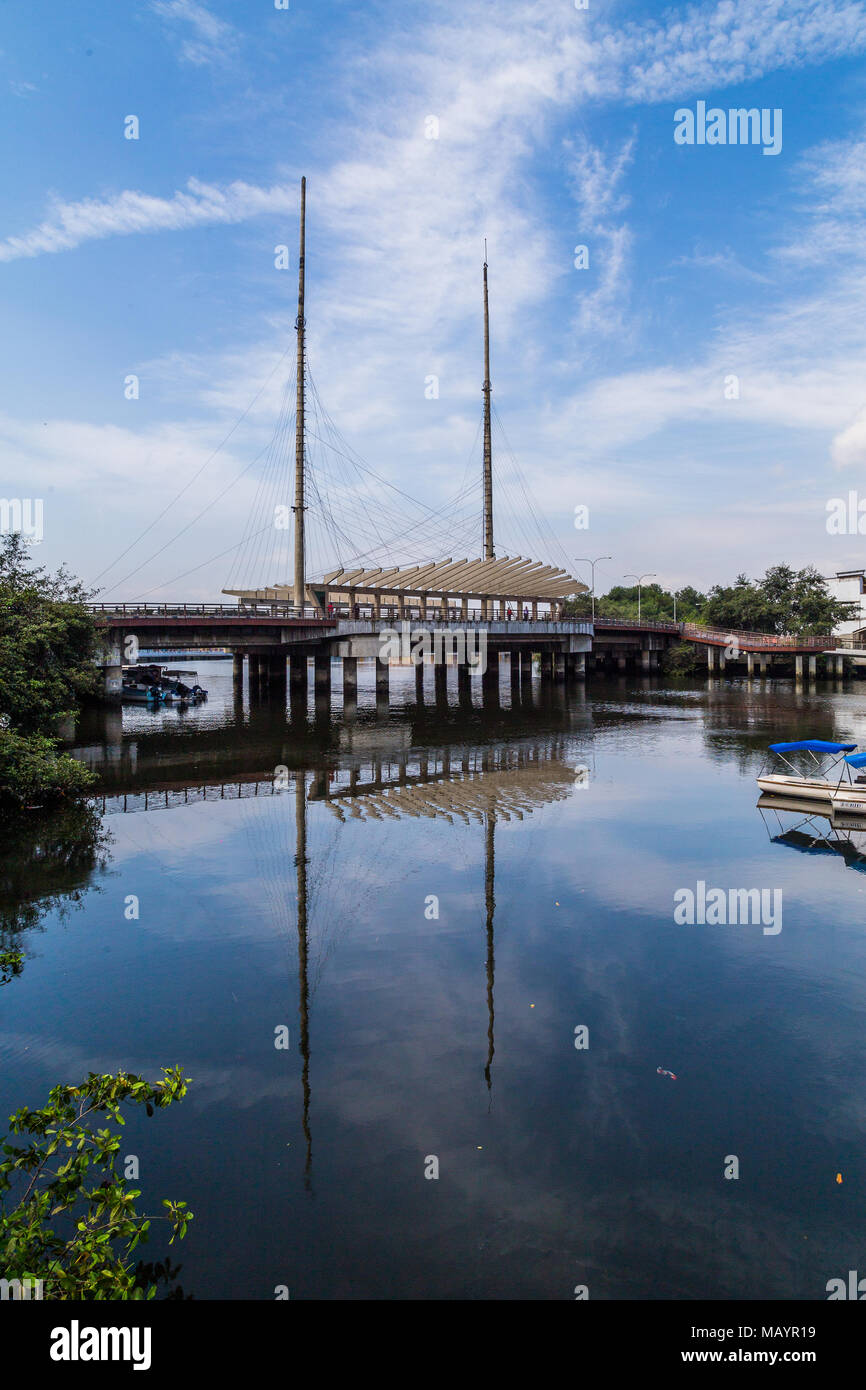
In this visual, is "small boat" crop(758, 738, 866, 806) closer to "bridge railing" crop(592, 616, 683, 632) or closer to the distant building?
"bridge railing" crop(592, 616, 683, 632)

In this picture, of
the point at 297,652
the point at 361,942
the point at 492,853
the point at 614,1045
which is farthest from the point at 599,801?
the point at 297,652

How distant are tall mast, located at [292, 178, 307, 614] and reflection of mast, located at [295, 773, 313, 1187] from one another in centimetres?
3340

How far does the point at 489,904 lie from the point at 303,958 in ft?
13.6

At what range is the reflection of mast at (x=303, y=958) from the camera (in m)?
8.57

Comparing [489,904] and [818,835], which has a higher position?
[818,835]

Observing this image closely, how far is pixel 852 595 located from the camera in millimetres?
109000

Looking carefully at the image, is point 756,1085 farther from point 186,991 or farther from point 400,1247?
point 186,991

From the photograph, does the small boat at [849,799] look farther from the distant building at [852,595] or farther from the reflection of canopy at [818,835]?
the distant building at [852,595]

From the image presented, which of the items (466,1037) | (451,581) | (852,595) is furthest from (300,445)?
(852,595)

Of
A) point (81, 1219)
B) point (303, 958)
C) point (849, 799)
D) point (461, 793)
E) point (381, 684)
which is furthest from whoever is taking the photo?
point (381, 684)

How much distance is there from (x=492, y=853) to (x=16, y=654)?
16.9 m

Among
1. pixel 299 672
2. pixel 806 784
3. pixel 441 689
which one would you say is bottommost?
pixel 806 784

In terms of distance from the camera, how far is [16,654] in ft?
80.0

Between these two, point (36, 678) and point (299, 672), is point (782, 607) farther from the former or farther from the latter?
point (36, 678)
